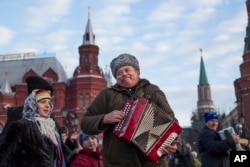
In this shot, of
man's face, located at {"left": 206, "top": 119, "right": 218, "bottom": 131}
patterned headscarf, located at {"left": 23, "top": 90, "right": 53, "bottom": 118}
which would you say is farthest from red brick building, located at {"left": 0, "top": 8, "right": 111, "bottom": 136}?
patterned headscarf, located at {"left": 23, "top": 90, "right": 53, "bottom": 118}

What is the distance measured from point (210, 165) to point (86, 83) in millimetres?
38596

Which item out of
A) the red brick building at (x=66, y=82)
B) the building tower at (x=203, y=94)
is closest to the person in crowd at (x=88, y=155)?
the red brick building at (x=66, y=82)

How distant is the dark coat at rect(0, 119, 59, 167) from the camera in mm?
3309

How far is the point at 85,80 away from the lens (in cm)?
4325

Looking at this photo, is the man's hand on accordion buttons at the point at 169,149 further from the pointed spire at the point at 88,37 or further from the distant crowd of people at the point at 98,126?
the pointed spire at the point at 88,37

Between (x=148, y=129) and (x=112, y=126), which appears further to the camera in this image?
(x=112, y=126)

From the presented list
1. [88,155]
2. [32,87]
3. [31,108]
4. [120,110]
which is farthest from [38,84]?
[120,110]

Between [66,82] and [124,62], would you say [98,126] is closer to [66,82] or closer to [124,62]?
[124,62]

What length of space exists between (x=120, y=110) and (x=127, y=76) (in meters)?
0.34

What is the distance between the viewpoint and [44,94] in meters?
3.75

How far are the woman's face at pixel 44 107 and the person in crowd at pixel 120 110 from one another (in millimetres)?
653

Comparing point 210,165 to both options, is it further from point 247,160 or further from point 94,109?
point 94,109

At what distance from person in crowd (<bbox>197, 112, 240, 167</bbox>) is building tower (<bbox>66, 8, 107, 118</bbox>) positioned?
37717 millimetres

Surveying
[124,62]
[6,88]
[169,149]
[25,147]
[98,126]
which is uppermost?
[6,88]
